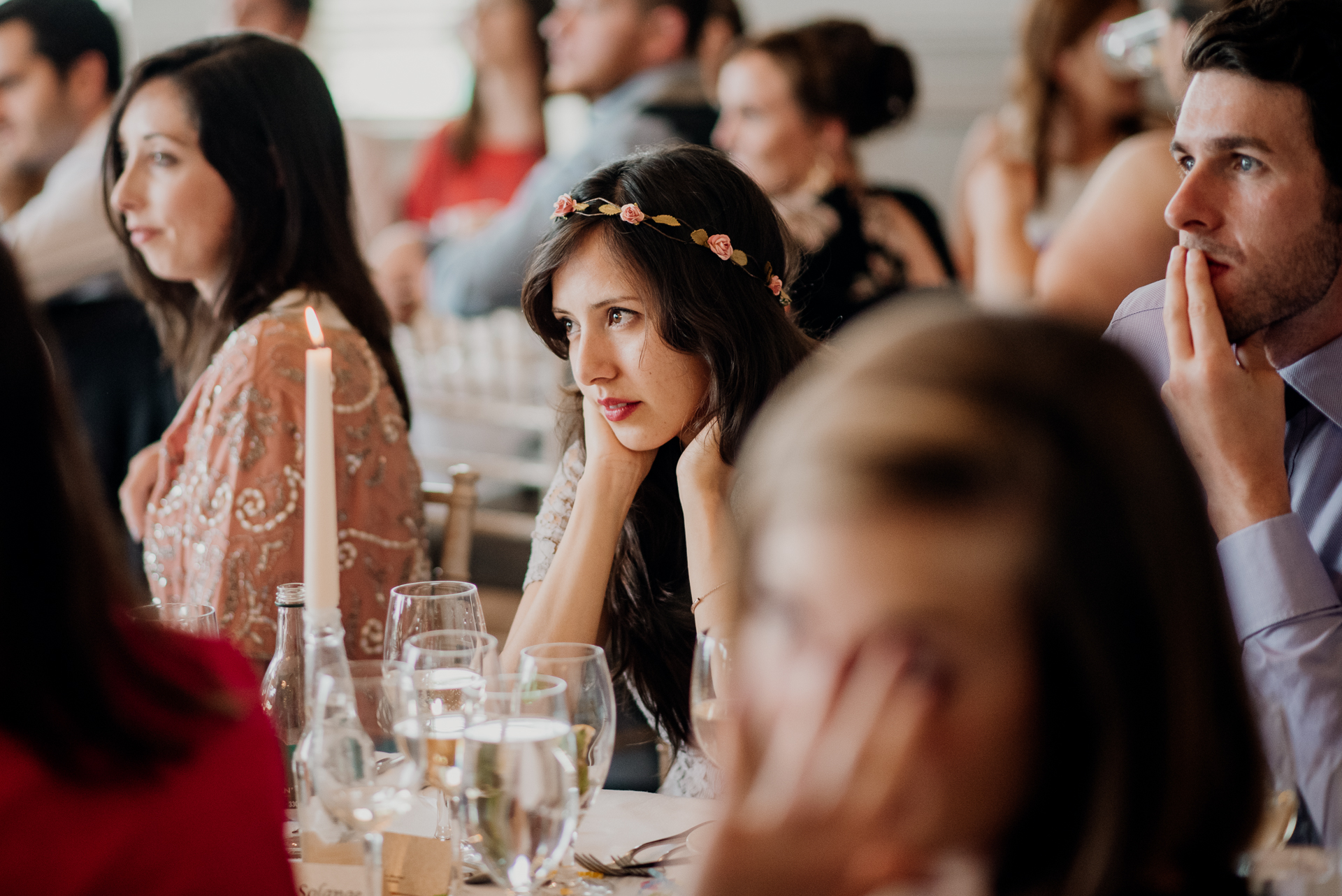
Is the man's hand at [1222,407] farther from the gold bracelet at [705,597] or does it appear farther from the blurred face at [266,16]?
the blurred face at [266,16]

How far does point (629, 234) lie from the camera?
1.70 meters

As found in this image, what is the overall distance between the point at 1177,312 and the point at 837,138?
1.80 meters

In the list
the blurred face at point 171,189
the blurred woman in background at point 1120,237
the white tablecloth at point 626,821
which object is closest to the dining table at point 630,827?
the white tablecloth at point 626,821

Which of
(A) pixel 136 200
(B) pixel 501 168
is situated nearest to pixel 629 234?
(A) pixel 136 200

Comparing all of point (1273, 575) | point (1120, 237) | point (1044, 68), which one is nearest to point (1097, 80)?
point (1044, 68)

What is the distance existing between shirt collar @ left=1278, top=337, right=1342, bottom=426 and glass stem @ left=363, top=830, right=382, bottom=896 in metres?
1.17

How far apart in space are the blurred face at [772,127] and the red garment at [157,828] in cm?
254

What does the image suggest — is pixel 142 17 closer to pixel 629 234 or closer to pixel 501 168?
pixel 501 168

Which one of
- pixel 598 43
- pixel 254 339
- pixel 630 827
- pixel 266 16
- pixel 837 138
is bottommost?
pixel 630 827

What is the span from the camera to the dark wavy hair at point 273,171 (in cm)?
211

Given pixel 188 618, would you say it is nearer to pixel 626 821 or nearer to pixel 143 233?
pixel 626 821

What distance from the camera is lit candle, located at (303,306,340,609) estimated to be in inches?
39.1

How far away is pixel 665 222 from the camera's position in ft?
5.56

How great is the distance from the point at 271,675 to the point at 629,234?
0.75 meters
